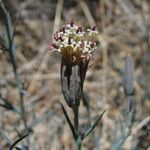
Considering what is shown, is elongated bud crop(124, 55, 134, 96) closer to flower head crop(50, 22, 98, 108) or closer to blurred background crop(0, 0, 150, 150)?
flower head crop(50, 22, 98, 108)

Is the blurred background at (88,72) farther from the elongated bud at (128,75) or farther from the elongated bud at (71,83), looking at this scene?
the elongated bud at (71,83)

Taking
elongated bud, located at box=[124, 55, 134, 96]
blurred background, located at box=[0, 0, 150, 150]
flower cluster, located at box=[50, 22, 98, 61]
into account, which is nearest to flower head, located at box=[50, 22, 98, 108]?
flower cluster, located at box=[50, 22, 98, 61]

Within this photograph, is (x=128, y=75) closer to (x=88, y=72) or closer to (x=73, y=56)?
(x=73, y=56)

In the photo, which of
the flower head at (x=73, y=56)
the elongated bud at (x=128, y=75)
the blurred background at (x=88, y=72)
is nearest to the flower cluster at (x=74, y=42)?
the flower head at (x=73, y=56)

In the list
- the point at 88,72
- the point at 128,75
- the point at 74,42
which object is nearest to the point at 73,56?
the point at 74,42

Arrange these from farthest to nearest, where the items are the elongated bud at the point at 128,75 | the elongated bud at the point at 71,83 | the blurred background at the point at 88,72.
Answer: the blurred background at the point at 88,72
the elongated bud at the point at 128,75
the elongated bud at the point at 71,83

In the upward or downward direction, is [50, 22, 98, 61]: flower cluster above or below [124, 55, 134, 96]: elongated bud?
above
